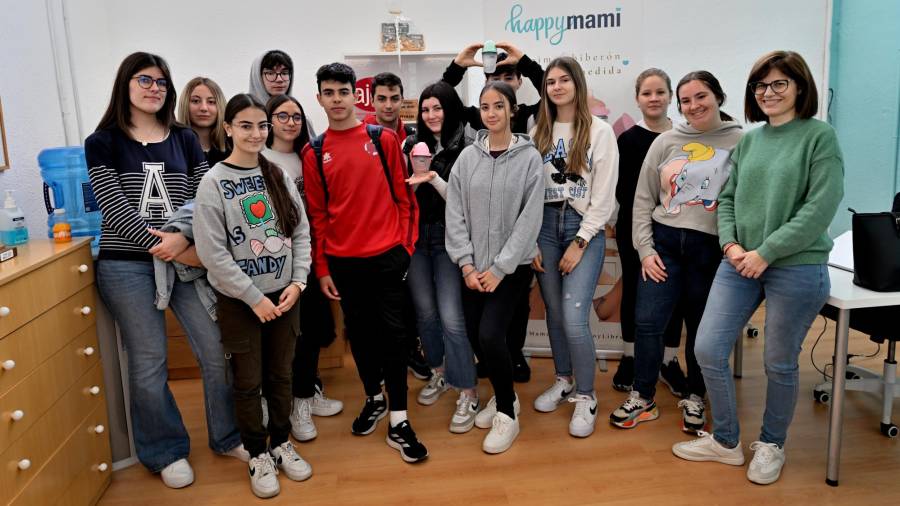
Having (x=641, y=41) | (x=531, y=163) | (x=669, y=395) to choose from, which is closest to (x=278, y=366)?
(x=531, y=163)

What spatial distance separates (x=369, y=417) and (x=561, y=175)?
53.9 inches

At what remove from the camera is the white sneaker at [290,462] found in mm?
2402

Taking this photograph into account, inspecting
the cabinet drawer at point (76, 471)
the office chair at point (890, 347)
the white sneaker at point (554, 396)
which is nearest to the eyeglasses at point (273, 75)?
the cabinet drawer at point (76, 471)

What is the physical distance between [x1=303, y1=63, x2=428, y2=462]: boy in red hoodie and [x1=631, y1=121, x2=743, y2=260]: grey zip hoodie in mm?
992

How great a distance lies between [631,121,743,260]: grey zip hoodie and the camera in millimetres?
2439

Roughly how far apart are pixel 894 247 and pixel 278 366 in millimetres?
2248

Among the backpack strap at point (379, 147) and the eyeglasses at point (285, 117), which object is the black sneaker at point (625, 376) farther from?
the eyeglasses at point (285, 117)

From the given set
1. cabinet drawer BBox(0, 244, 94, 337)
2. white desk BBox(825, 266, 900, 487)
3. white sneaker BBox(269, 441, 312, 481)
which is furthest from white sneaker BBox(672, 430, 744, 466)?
cabinet drawer BBox(0, 244, 94, 337)

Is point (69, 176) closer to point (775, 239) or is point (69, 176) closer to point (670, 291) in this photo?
point (670, 291)

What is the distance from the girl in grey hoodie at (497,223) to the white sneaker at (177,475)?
1.17 meters

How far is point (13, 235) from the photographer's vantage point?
219 centimetres

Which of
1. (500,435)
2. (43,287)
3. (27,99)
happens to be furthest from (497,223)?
(27,99)

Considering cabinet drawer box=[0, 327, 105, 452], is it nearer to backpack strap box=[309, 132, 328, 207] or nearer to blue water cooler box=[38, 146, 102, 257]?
blue water cooler box=[38, 146, 102, 257]

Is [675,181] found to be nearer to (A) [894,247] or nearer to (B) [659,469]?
(A) [894,247]
